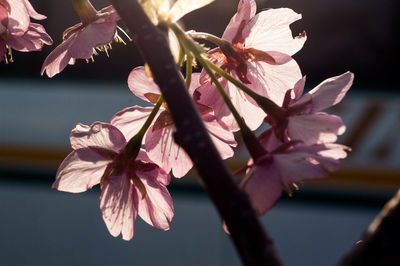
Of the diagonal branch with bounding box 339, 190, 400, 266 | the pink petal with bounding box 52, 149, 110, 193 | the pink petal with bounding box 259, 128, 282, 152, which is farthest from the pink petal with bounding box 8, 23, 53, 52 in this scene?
the diagonal branch with bounding box 339, 190, 400, 266

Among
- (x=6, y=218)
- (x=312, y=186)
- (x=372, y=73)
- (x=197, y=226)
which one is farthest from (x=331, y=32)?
(x=6, y=218)

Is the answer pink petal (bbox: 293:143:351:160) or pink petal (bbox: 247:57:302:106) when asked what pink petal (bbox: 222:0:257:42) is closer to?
pink petal (bbox: 247:57:302:106)

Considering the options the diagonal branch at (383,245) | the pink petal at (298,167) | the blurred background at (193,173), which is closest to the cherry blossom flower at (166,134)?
the pink petal at (298,167)

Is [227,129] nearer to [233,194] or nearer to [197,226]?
[233,194]

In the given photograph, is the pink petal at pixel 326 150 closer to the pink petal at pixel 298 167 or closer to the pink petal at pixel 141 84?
the pink petal at pixel 298 167

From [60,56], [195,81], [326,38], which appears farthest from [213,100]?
[326,38]

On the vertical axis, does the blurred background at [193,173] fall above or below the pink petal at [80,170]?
below
